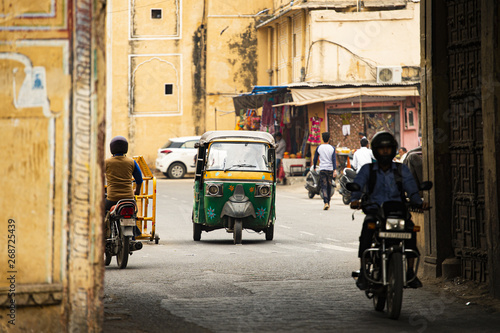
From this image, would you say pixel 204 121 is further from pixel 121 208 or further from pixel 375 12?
pixel 121 208

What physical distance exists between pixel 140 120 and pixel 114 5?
20.4 feet

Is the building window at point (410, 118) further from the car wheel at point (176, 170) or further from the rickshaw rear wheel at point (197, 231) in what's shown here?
the rickshaw rear wheel at point (197, 231)

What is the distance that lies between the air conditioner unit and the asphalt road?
21.1m

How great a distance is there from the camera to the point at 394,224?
8.21 m

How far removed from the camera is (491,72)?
9148mm

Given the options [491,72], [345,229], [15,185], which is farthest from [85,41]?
[345,229]

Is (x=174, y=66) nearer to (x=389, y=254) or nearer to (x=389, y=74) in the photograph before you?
(x=389, y=74)

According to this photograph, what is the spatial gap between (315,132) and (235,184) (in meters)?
20.1

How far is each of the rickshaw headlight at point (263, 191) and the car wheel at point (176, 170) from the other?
25867mm

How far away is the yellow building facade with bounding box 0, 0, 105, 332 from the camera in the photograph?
260 inches

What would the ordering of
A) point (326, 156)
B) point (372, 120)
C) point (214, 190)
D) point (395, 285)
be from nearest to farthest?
point (395, 285) → point (214, 190) → point (326, 156) → point (372, 120)

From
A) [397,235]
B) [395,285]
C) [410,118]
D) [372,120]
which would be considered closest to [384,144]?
[397,235]

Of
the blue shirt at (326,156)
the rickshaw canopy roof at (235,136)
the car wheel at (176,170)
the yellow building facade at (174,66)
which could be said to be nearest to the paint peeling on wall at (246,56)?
the yellow building facade at (174,66)

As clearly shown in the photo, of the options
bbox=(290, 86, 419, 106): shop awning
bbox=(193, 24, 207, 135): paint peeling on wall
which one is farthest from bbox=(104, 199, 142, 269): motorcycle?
bbox=(193, 24, 207, 135): paint peeling on wall
